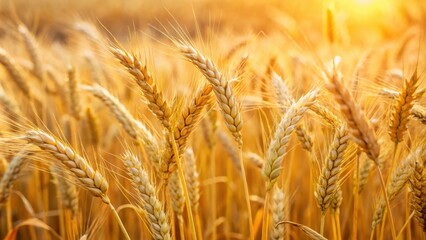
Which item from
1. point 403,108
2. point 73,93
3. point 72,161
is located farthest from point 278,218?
point 73,93

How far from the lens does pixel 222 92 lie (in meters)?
1.14

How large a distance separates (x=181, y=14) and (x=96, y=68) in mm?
11994

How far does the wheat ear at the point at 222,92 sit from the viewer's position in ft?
3.74

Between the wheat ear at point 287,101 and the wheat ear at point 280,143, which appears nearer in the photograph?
the wheat ear at point 280,143

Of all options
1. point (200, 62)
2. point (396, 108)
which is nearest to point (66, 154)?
point (200, 62)

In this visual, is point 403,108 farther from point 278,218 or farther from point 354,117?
point 278,218

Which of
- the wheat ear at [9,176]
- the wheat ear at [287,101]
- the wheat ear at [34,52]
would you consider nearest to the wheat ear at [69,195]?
the wheat ear at [9,176]

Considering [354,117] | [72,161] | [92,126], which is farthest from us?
[92,126]

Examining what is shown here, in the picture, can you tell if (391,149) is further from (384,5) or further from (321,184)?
(384,5)

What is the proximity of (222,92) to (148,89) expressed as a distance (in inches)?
7.6

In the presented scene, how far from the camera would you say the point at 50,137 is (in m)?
1.07

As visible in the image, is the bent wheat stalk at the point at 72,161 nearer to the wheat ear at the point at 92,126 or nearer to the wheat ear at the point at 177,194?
the wheat ear at the point at 177,194

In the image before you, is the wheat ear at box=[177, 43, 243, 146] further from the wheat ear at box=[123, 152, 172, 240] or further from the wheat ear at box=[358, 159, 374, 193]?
the wheat ear at box=[358, 159, 374, 193]

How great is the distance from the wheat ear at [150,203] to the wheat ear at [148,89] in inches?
5.8
